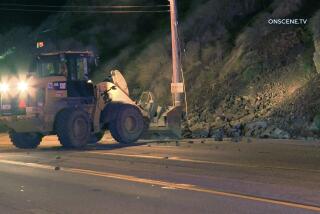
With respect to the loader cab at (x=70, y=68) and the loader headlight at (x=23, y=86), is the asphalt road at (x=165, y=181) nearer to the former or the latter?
the loader headlight at (x=23, y=86)

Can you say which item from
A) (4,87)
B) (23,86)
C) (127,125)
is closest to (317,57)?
(127,125)

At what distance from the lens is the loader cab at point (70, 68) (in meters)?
21.6

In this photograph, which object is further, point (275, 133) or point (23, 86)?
point (275, 133)

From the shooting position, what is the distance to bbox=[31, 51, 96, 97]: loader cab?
2164cm

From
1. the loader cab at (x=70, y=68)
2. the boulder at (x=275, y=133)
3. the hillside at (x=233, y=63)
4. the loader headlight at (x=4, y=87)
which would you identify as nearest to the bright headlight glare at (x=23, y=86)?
the loader cab at (x=70, y=68)

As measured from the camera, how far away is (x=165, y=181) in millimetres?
11953

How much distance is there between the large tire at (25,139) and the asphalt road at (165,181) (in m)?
3.93

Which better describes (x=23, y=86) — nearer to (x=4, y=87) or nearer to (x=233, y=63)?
(x=4, y=87)

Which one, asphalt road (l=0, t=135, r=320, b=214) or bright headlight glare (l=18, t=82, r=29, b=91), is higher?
bright headlight glare (l=18, t=82, r=29, b=91)

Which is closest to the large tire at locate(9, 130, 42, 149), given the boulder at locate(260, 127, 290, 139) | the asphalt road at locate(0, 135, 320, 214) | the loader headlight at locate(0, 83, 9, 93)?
the loader headlight at locate(0, 83, 9, 93)

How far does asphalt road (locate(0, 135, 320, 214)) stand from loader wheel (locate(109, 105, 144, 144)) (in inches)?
146

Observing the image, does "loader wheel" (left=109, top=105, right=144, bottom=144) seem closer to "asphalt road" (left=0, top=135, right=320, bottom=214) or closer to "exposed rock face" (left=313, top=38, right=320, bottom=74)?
"asphalt road" (left=0, top=135, right=320, bottom=214)

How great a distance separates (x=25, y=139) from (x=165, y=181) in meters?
12.1

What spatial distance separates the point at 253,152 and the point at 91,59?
754 cm
